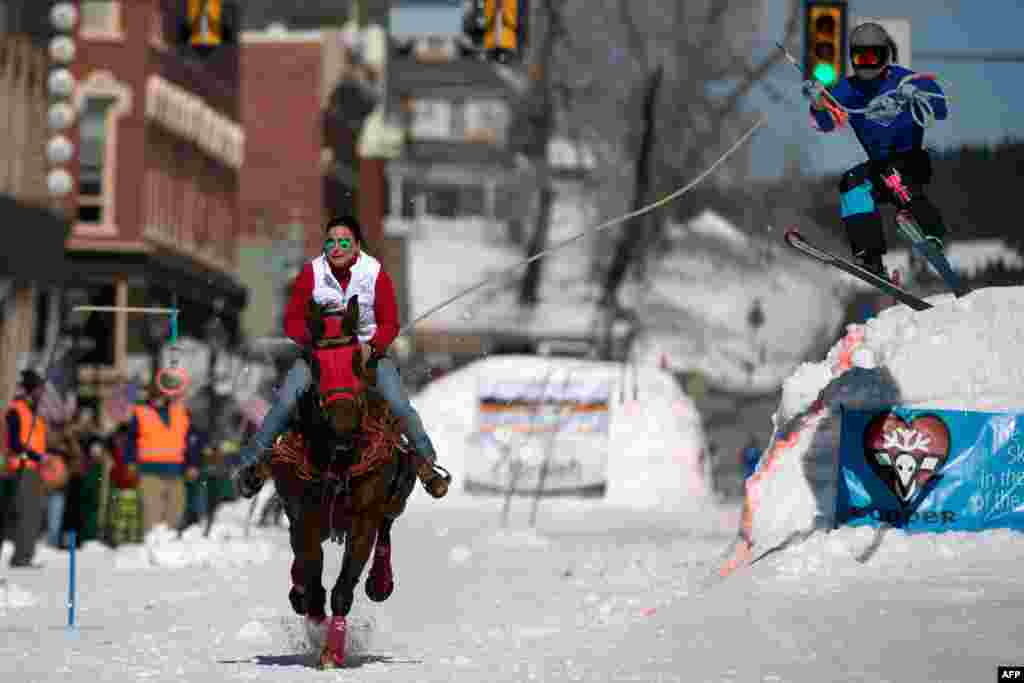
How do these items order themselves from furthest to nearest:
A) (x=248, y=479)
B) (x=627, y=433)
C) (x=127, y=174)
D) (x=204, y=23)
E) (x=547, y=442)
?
(x=127, y=174) → (x=627, y=433) → (x=547, y=442) → (x=204, y=23) → (x=248, y=479)

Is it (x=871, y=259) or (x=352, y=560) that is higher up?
(x=871, y=259)

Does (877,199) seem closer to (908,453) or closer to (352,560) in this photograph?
(908,453)

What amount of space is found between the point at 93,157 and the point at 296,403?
43.3 meters

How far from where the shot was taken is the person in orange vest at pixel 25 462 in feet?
74.6

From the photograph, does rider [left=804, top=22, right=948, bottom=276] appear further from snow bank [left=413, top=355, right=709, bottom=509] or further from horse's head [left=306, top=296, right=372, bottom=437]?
snow bank [left=413, top=355, right=709, bottom=509]

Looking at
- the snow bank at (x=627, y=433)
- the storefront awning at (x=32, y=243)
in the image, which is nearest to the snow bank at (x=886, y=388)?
the snow bank at (x=627, y=433)

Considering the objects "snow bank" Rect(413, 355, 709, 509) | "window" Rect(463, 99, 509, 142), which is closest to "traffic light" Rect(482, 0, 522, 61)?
"snow bank" Rect(413, 355, 709, 509)

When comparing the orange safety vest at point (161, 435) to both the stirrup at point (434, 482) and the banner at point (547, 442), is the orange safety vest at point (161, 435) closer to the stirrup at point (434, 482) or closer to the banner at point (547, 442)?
the banner at point (547, 442)

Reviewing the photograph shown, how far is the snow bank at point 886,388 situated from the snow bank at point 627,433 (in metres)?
15.1

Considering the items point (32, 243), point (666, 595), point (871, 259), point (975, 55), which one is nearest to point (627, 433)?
point (32, 243)

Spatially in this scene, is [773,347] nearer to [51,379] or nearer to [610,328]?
[610,328]

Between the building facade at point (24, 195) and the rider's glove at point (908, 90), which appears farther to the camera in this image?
the building facade at point (24, 195)

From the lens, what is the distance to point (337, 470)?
1316cm

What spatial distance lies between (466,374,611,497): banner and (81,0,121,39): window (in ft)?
81.1
